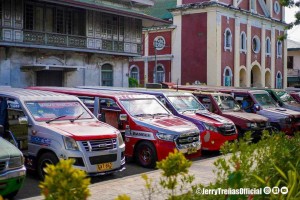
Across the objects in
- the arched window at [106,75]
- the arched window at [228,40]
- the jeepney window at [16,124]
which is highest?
the arched window at [228,40]

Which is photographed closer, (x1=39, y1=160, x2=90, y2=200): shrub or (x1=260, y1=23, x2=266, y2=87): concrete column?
(x1=39, y1=160, x2=90, y2=200): shrub

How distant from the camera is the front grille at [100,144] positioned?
28.8ft

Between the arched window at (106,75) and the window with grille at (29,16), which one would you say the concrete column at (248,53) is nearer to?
the arched window at (106,75)

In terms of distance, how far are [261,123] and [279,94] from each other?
19.4 feet

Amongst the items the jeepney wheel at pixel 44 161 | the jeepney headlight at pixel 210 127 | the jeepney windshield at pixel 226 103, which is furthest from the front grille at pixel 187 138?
the jeepney windshield at pixel 226 103

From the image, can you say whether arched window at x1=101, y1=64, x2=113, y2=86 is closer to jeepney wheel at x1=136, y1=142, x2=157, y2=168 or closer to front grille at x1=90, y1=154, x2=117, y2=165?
jeepney wheel at x1=136, y1=142, x2=157, y2=168

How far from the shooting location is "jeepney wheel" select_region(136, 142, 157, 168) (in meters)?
11.0

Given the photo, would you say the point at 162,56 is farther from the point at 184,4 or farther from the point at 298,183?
the point at 298,183

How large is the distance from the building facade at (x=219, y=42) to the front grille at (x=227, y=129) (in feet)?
72.7

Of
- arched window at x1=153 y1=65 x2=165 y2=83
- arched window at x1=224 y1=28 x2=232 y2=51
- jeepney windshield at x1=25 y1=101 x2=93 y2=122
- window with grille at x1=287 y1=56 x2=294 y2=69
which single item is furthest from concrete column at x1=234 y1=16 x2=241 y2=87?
jeepney windshield at x1=25 y1=101 x2=93 y2=122

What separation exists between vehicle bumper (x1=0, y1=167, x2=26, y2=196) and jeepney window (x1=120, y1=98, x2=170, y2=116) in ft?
15.3

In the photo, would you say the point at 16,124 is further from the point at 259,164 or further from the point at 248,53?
the point at 248,53

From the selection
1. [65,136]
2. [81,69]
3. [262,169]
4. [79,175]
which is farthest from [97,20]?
[79,175]

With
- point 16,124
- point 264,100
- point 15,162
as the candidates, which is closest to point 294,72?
point 264,100
